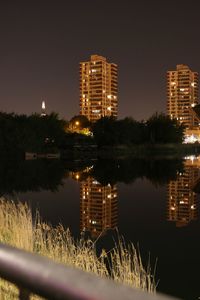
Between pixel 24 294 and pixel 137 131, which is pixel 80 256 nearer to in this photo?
pixel 24 294

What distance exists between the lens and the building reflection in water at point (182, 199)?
2196 cm

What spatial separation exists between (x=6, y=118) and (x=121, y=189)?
42849 mm

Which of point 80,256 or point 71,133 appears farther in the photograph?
point 71,133

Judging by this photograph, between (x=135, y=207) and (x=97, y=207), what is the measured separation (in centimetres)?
214

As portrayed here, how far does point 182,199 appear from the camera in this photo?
94.3 feet

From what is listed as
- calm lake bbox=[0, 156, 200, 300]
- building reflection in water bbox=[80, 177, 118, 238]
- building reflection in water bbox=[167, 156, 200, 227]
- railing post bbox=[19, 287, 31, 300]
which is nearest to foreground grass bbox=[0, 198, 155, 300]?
calm lake bbox=[0, 156, 200, 300]

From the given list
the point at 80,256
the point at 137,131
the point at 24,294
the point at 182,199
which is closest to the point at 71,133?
the point at 137,131

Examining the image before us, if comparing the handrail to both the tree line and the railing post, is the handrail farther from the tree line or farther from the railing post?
the tree line

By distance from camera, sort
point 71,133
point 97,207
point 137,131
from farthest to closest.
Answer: point 137,131 < point 71,133 < point 97,207

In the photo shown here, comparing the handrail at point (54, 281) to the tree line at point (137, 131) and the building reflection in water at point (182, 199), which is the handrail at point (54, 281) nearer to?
the building reflection in water at point (182, 199)

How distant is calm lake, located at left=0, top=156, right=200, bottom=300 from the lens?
13.0m

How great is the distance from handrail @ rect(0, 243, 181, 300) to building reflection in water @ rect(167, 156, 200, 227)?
18.2m

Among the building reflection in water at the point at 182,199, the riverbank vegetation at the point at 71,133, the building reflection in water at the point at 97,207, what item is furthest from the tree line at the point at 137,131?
the building reflection in water at the point at 97,207

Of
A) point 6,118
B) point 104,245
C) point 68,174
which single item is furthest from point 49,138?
point 104,245
